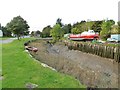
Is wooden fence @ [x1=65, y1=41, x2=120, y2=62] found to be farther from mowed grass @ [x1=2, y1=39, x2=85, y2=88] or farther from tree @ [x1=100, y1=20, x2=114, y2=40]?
mowed grass @ [x1=2, y1=39, x2=85, y2=88]

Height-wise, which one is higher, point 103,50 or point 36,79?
point 36,79

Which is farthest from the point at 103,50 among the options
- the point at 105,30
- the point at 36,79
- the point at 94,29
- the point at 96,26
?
the point at 96,26

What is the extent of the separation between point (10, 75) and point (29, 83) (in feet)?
8.07

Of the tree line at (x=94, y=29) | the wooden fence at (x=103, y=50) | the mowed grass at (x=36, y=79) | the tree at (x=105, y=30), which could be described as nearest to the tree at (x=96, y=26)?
the tree line at (x=94, y=29)

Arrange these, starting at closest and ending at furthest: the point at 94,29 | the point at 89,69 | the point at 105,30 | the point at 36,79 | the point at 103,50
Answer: the point at 36,79 < the point at 89,69 < the point at 103,50 < the point at 105,30 < the point at 94,29

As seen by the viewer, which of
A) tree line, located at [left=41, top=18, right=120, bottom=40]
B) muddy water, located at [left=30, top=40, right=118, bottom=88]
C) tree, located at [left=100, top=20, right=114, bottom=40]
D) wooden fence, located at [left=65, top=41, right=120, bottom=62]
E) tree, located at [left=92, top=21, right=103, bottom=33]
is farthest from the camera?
tree, located at [left=92, top=21, right=103, bottom=33]

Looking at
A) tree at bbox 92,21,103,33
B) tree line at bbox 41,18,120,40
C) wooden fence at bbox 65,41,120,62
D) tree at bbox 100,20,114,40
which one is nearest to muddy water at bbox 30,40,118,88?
wooden fence at bbox 65,41,120,62

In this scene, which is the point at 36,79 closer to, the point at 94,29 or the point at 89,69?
the point at 89,69

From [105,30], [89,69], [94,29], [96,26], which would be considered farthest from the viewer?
[96,26]

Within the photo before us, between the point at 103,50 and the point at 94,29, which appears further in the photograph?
the point at 94,29

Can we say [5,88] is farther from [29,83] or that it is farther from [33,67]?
[33,67]

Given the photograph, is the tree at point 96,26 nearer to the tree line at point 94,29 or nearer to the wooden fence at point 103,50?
the tree line at point 94,29

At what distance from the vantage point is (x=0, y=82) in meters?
13.8

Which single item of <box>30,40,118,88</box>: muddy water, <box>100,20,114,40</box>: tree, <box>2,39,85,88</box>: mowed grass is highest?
<box>100,20,114,40</box>: tree
